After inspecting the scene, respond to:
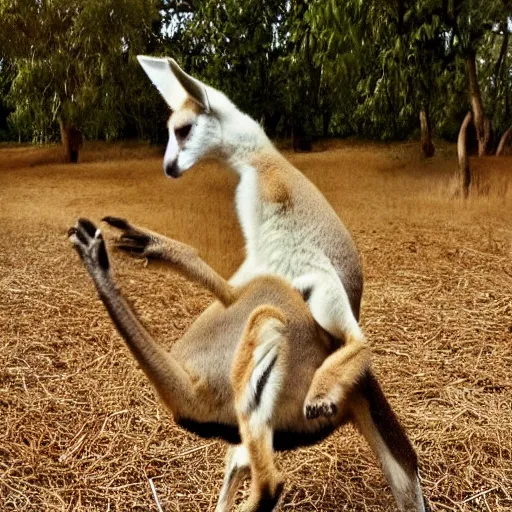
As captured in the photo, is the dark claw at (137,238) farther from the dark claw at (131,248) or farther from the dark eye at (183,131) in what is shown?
the dark eye at (183,131)

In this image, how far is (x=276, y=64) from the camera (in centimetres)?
207

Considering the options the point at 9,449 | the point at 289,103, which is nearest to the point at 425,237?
the point at 289,103

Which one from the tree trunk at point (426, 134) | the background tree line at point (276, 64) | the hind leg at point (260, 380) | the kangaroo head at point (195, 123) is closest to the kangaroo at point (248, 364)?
the hind leg at point (260, 380)

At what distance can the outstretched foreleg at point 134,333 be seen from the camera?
810mm

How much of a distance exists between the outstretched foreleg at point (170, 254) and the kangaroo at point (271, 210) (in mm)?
27

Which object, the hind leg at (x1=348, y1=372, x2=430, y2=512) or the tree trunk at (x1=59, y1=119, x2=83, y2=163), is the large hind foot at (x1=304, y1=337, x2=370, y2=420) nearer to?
the hind leg at (x1=348, y1=372, x2=430, y2=512)

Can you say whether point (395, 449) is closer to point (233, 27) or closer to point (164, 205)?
point (164, 205)

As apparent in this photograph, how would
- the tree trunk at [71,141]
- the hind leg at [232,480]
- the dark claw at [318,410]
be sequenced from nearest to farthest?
the dark claw at [318,410]
the hind leg at [232,480]
the tree trunk at [71,141]

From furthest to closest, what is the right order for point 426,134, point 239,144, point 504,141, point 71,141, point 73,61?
point 504,141 → point 426,134 → point 71,141 → point 73,61 → point 239,144

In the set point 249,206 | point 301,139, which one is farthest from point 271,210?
point 301,139

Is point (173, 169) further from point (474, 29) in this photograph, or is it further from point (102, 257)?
point (474, 29)

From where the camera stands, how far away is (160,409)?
168 centimetres

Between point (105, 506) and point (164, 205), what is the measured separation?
76 cm

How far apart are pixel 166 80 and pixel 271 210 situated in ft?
0.65
